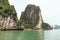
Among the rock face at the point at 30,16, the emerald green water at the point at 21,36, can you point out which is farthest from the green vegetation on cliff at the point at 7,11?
the emerald green water at the point at 21,36

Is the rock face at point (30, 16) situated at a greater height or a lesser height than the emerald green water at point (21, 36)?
greater

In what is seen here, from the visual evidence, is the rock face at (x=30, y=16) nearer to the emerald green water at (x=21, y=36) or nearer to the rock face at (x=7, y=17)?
the rock face at (x=7, y=17)

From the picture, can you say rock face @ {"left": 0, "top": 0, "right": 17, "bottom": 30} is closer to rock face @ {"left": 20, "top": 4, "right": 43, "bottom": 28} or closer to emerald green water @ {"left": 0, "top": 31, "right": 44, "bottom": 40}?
emerald green water @ {"left": 0, "top": 31, "right": 44, "bottom": 40}

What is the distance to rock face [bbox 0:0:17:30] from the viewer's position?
67688 millimetres

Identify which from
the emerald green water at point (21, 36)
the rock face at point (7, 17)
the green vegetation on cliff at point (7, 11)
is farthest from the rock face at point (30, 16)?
the emerald green water at point (21, 36)

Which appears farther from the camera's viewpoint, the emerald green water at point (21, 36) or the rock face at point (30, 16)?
the rock face at point (30, 16)

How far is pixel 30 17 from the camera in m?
99.9

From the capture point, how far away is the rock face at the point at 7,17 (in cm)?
6769

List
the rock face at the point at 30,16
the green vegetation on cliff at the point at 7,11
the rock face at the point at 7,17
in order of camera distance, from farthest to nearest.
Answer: the rock face at the point at 30,16 → the green vegetation on cliff at the point at 7,11 → the rock face at the point at 7,17

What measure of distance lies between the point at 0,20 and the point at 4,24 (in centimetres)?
233

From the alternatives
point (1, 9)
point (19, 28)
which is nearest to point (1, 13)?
point (1, 9)

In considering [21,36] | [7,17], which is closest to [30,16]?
[7,17]

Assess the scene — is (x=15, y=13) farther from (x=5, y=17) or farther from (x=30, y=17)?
(x=30, y=17)

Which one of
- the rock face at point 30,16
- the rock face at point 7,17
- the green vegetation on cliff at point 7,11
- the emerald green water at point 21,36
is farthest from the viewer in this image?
the rock face at point 30,16
